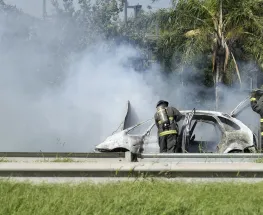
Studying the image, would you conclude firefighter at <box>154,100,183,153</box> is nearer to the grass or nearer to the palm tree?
the grass

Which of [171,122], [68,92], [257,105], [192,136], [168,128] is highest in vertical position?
[257,105]

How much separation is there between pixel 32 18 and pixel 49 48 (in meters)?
1.68

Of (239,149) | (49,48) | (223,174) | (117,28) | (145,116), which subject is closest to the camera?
(223,174)

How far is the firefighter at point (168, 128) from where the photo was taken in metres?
11.3

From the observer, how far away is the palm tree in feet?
61.2

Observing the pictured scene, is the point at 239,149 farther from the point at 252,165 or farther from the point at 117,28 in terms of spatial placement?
the point at 117,28

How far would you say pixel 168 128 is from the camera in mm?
11344

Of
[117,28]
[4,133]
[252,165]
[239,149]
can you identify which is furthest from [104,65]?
[252,165]

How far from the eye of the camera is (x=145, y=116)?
43.4 ft

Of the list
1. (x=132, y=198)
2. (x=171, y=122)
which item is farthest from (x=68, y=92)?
(x=132, y=198)

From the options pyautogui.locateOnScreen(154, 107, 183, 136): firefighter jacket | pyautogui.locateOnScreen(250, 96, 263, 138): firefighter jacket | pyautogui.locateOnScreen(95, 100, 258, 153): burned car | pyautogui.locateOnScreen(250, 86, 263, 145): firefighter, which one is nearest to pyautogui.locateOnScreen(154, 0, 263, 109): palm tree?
pyautogui.locateOnScreen(250, 86, 263, 145): firefighter

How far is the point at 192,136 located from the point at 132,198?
648cm

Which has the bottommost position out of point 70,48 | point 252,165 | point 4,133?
point 4,133

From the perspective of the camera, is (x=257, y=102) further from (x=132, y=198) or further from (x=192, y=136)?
(x=132, y=198)
